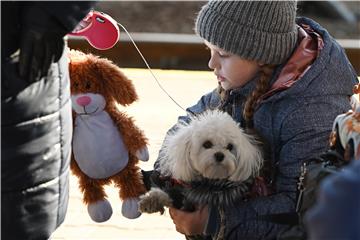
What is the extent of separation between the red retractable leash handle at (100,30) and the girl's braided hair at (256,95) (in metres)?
0.34

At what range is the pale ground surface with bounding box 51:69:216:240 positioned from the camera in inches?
78.2

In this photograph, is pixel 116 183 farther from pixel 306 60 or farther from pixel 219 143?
pixel 306 60

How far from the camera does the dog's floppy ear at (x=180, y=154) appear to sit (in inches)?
53.6

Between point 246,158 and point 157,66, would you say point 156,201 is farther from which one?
point 157,66

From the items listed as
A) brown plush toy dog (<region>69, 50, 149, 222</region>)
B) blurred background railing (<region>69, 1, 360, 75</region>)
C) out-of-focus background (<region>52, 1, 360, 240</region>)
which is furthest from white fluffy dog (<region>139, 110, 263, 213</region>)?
blurred background railing (<region>69, 1, 360, 75</region>)

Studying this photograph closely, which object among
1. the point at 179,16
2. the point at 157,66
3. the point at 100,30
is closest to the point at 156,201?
the point at 100,30

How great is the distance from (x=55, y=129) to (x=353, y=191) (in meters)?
0.70

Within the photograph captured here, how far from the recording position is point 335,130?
1.21 metres

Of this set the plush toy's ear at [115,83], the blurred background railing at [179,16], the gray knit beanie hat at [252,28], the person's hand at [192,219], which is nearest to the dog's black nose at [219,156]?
the person's hand at [192,219]

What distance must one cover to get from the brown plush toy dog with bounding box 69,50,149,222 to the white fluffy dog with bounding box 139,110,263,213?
22 centimetres

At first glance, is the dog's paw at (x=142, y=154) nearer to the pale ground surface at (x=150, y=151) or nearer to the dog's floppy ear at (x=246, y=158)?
the pale ground surface at (x=150, y=151)

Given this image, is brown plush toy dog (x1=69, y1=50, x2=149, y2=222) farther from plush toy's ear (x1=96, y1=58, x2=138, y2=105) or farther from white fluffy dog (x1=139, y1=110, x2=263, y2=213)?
white fluffy dog (x1=139, y1=110, x2=263, y2=213)

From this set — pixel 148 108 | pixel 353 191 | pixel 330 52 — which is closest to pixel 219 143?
pixel 330 52

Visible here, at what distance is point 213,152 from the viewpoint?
1.33 m
